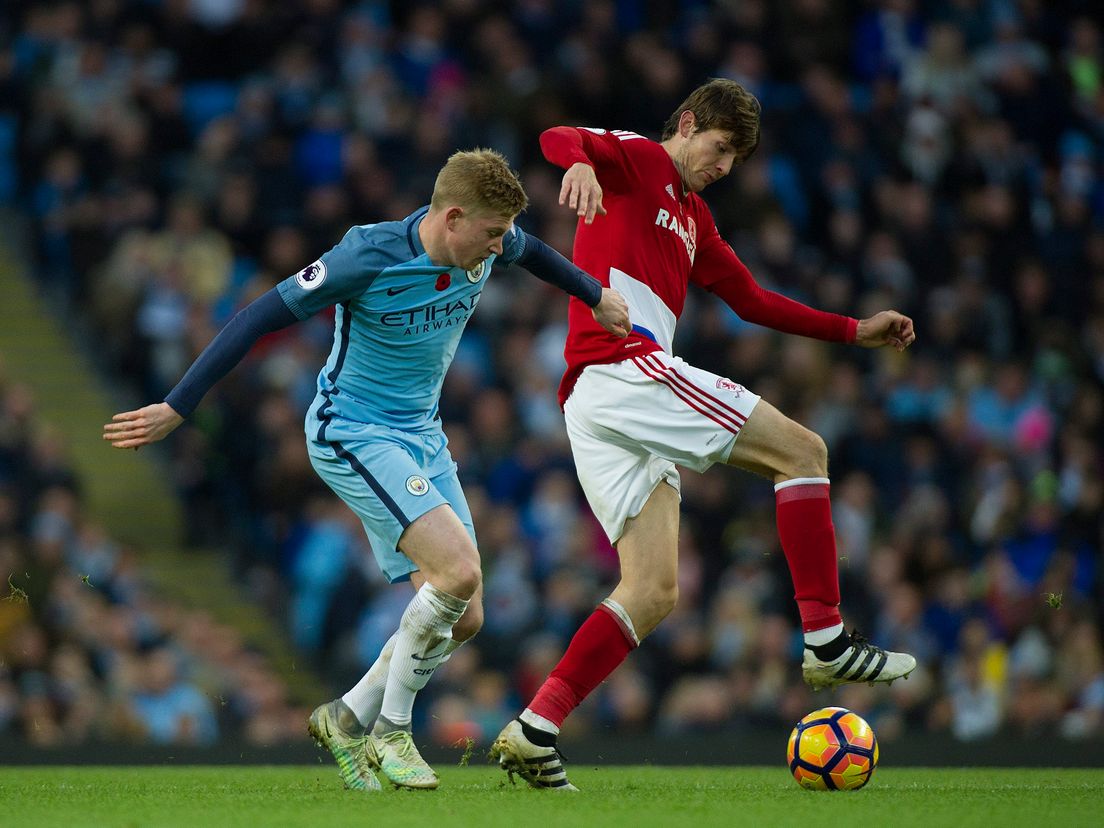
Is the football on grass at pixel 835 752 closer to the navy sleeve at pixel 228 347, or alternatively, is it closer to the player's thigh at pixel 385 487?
the player's thigh at pixel 385 487

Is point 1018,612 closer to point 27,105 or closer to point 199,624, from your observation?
point 199,624

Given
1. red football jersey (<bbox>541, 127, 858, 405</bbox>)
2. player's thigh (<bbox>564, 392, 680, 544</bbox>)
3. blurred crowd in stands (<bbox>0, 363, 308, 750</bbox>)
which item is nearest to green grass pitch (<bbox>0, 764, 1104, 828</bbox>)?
player's thigh (<bbox>564, 392, 680, 544</bbox>)

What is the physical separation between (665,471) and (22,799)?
273 cm

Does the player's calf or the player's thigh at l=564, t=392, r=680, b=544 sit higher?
A: the player's thigh at l=564, t=392, r=680, b=544

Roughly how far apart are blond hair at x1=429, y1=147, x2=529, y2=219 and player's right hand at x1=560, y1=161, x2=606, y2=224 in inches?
7.0

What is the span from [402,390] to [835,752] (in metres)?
2.12

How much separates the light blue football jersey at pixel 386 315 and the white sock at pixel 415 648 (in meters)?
0.73

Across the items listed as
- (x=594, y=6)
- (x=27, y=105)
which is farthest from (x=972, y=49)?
(x=27, y=105)

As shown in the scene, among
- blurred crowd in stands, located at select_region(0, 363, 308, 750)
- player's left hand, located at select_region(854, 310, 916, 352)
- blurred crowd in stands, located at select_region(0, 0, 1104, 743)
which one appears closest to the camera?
player's left hand, located at select_region(854, 310, 916, 352)

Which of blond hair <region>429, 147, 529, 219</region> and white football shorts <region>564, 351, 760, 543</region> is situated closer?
blond hair <region>429, 147, 529, 219</region>

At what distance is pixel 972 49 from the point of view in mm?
15023

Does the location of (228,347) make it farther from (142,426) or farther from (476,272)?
(476,272)

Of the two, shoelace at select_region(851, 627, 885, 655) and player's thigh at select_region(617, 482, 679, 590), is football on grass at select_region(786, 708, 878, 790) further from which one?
player's thigh at select_region(617, 482, 679, 590)

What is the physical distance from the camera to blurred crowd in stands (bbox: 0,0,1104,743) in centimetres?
1045
